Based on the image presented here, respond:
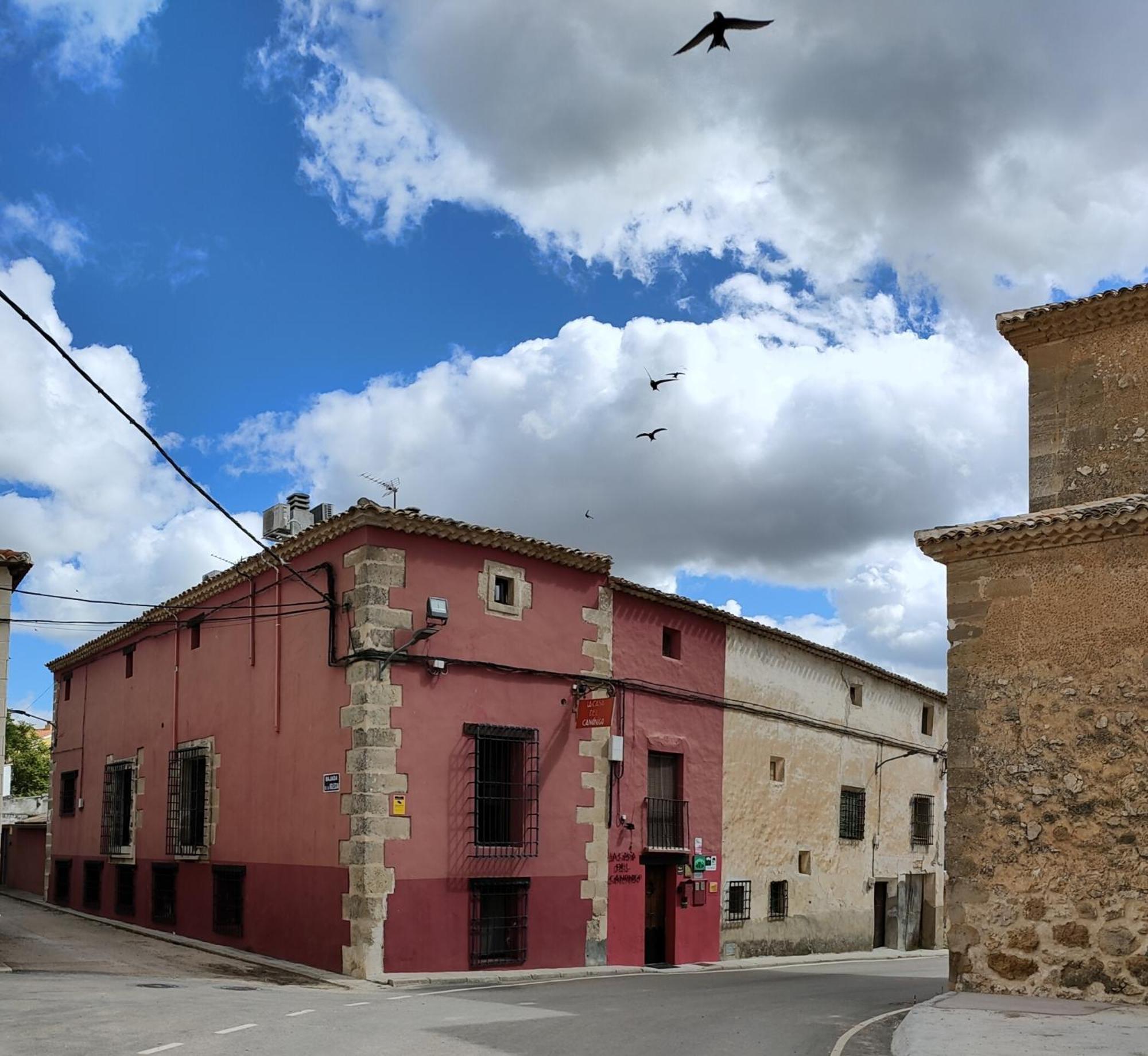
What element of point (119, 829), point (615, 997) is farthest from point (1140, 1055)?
point (119, 829)

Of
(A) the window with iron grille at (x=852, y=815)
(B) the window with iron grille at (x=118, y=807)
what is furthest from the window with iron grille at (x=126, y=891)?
(A) the window with iron grille at (x=852, y=815)

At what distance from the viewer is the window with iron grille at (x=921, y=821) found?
2947 centimetres

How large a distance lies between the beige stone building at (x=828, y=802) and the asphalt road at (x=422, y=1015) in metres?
6.20

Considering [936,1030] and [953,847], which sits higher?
[953,847]

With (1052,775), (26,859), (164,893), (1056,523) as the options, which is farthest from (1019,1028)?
(26,859)

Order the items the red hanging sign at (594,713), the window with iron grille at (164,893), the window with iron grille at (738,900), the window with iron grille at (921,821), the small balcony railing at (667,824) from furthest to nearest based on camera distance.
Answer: the window with iron grille at (921,821), the window with iron grille at (738,900), the window with iron grille at (164,893), the small balcony railing at (667,824), the red hanging sign at (594,713)

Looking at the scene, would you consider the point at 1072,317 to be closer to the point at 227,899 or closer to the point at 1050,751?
the point at 1050,751

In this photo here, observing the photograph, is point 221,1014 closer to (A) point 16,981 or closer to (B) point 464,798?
(A) point 16,981

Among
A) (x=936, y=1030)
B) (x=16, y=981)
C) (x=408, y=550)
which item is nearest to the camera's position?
(x=936, y=1030)

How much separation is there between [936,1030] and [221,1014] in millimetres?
6470

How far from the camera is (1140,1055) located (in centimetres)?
910

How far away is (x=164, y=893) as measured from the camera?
22.2 m

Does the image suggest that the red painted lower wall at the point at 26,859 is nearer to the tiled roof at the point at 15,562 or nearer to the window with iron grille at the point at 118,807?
the window with iron grille at the point at 118,807

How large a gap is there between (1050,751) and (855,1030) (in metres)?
3.33
